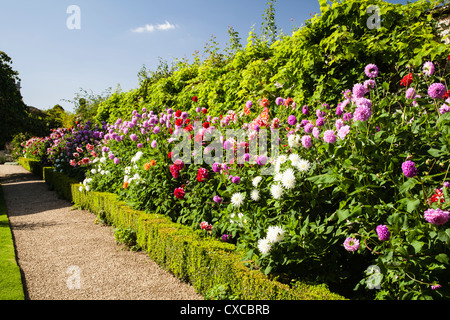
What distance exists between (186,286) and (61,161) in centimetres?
843

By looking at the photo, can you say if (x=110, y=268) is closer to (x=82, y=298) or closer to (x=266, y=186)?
(x=82, y=298)

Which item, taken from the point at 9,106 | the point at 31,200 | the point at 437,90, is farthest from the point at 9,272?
the point at 9,106

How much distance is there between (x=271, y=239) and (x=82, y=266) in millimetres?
2899

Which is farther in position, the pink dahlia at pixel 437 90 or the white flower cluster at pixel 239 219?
the white flower cluster at pixel 239 219

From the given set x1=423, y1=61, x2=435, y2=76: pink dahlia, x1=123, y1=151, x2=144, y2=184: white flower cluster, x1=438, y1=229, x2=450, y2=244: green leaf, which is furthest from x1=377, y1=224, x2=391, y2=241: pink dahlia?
x1=123, y1=151, x2=144, y2=184: white flower cluster

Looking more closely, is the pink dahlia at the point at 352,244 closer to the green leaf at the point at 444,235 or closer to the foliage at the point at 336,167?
the foliage at the point at 336,167

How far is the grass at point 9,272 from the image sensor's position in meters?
3.27

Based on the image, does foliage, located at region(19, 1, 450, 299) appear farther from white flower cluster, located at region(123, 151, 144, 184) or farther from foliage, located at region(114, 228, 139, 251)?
foliage, located at region(114, 228, 139, 251)

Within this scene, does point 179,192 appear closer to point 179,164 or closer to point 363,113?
point 179,164

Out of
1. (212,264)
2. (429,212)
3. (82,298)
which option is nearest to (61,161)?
(82,298)

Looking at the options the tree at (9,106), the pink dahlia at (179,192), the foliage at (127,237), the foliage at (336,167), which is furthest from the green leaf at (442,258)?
the tree at (9,106)

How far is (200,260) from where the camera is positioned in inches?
126

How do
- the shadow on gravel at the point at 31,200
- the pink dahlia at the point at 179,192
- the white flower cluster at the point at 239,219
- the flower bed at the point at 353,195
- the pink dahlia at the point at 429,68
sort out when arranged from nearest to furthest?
the flower bed at the point at 353,195 → the pink dahlia at the point at 429,68 → the white flower cluster at the point at 239,219 → the pink dahlia at the point at 179,192 → the shadow on gravel at the point at 31,200

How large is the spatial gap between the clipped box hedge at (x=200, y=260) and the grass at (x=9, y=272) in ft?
4.80
